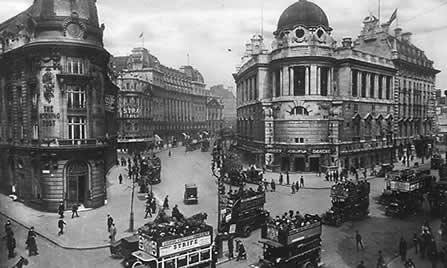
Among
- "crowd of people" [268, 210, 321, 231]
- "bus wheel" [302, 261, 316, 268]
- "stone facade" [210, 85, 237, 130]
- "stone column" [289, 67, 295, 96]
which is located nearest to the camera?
"crowd of people" [268, 210, 321, 231]

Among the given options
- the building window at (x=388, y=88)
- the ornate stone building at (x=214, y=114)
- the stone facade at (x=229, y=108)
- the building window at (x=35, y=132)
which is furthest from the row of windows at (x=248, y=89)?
the stone facade at (x=229, y=108)

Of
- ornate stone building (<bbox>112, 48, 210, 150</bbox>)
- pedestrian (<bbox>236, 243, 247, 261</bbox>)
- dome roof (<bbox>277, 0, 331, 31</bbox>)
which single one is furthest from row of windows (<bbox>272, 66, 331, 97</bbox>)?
pedestrian (<bbox>236, 243, 247, 261</bbox>)

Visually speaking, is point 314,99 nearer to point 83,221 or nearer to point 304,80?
point 304,80

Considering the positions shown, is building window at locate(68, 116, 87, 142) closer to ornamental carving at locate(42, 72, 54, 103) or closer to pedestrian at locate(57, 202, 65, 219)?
ornamental carving at locate(42, 72, 54, 103)

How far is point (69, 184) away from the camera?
1217 inches

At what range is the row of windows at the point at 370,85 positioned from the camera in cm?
5494

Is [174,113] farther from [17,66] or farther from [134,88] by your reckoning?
[17,66]

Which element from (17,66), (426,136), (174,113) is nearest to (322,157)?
(174,113)

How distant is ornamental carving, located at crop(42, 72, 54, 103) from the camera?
30.1 metres

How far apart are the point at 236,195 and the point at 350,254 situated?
768cm

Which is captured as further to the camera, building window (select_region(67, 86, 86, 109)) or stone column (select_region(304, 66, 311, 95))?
stone column (select_region(304, 66, 311, 95))

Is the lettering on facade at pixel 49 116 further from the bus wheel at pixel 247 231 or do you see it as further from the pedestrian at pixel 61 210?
the bus wheel at pixel 247 231

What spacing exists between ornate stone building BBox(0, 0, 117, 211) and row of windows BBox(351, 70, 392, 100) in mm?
37045

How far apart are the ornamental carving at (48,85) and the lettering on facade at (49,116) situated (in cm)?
95
